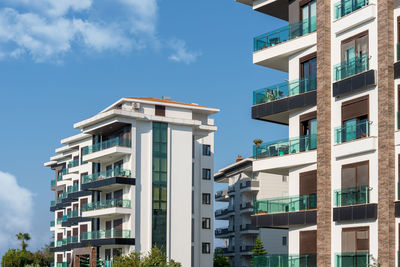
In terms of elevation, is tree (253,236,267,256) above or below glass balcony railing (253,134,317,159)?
below

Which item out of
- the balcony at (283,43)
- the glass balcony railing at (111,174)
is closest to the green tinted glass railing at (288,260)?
the balcony at (283,43)

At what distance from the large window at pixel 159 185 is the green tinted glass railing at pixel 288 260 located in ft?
95.9

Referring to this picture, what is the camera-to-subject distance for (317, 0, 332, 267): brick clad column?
29984 millimetres

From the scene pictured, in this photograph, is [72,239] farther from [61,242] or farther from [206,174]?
[206,174]

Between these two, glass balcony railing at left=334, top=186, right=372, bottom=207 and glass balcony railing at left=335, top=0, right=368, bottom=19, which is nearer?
glass balcony railing at left=334, top=186, right=372, bottom=207

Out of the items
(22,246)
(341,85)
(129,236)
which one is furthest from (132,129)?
(22,246)

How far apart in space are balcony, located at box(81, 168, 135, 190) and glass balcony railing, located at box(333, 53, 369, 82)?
31474 mm

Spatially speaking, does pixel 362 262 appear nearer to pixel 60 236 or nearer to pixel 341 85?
pixel 341 85

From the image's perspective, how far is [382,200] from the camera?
90.3 ft

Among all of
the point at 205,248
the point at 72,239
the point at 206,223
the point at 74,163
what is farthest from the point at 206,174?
the point at 72,239

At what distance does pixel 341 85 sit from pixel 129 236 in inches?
1313

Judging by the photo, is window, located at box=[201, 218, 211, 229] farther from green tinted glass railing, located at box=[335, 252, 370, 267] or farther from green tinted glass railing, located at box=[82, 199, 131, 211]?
green tinted glass railing, located at box=[335, 252, 370, 267]

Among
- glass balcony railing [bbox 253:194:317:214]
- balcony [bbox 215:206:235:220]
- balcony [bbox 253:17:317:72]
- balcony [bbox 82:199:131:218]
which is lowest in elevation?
balcony [bbox 215:206:235:220]

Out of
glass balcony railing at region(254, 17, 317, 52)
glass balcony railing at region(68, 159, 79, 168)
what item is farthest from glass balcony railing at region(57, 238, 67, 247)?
glass balcony railing at region(254, 17, 317, 52)
